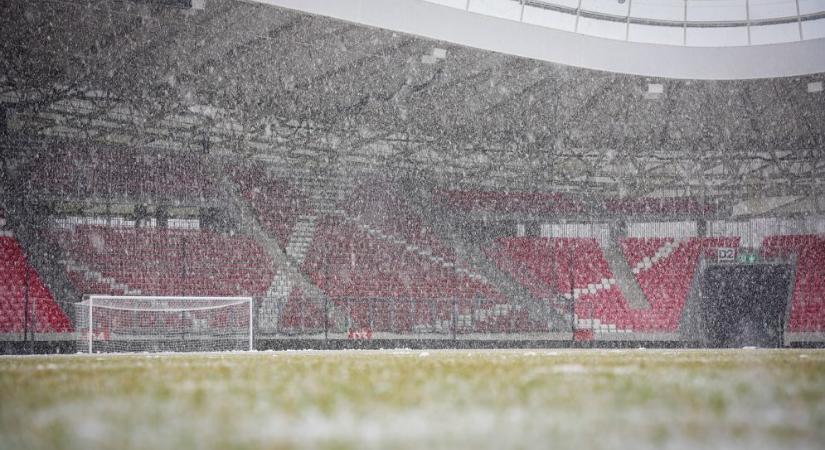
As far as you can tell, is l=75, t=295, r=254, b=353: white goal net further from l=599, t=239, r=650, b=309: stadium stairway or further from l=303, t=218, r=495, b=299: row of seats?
l=599, t=239, r=650, b=309: stadium stairway

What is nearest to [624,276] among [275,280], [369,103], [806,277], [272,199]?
[806,277]

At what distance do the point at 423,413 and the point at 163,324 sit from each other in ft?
55.6

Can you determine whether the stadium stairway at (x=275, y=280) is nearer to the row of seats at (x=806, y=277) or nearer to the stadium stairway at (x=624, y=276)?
the stadium stairway at (x=624, y=276)

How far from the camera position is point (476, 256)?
2828cm

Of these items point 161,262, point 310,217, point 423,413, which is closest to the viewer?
point 423,413

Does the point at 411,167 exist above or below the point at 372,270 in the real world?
above

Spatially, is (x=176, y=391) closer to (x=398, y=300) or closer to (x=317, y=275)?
(x=398, y=300)

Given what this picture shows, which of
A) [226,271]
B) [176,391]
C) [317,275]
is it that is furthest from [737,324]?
[176,391]

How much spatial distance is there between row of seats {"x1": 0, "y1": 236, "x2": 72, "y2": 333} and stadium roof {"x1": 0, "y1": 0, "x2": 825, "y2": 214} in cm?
457

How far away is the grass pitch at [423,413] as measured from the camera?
103 inches

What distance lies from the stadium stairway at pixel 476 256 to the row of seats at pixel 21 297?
12.4 m

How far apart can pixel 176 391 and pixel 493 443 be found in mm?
2524

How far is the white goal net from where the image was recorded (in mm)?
18359

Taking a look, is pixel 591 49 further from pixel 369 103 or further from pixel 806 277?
pixel 806 277
